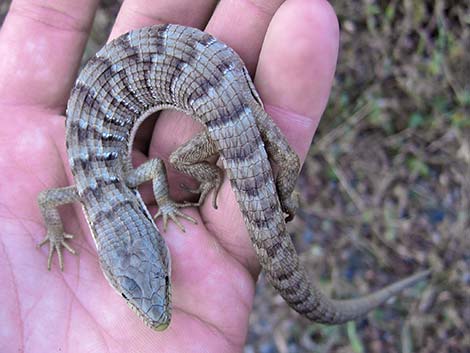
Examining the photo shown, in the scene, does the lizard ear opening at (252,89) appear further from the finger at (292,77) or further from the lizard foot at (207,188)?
the lizard foot at (207,188)

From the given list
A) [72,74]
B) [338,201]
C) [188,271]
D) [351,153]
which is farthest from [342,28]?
[188,271]

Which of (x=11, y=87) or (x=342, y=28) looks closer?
(x=11, y=87)

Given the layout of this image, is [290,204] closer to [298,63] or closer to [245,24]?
[298,63]

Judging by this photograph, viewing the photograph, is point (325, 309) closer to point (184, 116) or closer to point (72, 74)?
point (184, 116)

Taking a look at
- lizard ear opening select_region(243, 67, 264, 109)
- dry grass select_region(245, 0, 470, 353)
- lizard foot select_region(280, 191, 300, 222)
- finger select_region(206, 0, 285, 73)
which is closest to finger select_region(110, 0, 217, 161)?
finger select_region(206, 0, 285, 73)

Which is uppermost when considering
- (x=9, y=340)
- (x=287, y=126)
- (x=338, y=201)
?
(x=287, y=126)

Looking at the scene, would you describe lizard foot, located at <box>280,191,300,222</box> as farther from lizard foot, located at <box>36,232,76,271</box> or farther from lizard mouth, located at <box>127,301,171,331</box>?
lizard foot, located at <box>36,232,76,271</box>

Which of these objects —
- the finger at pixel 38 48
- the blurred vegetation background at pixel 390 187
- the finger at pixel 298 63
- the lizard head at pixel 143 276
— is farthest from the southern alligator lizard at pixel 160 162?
the blurred vegetation background at pixel 390 187
